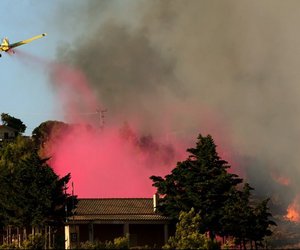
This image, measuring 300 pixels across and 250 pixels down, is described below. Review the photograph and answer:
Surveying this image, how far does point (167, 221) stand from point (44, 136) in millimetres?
80754

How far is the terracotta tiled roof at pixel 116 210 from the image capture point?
252 feet

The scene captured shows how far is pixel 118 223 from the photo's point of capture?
251 feet

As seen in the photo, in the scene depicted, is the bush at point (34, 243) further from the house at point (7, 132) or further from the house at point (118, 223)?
the house at point (7, 132)

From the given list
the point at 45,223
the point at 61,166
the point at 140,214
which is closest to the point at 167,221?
the point at 140,214

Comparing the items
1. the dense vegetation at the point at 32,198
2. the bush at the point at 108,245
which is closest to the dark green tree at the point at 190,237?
the bush at the point at 108,245

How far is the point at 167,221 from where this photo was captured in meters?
75.8

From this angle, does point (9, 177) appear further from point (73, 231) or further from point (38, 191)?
point (73, 231)

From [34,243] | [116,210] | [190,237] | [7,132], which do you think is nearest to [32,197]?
[34,243]

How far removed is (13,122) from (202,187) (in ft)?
369

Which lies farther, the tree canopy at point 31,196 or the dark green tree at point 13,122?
the dark green tree at point 13,122

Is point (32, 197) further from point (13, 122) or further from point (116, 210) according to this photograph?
point (13, 122)

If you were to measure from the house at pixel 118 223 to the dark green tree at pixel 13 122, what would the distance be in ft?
294

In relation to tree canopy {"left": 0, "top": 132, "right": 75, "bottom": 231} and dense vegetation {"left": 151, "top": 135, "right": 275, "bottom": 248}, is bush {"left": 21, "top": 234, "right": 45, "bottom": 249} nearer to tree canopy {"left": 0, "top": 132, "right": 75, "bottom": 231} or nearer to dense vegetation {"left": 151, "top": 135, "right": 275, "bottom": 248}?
tree canopy {"left": 0, "top": 132, "right": 75, "bottom": 231}

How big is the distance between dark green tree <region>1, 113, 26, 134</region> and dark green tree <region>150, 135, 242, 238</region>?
105m
